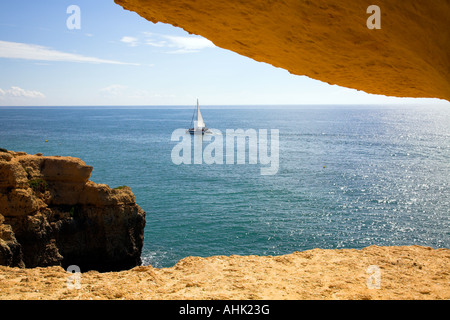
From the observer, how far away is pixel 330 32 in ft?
17.5

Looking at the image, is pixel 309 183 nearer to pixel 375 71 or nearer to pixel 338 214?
pixel 338 214

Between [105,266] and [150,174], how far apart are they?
3390 cm

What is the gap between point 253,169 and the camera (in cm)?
6300

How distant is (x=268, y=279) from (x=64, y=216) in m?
19.6

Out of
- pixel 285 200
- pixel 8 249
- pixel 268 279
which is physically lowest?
pixel 285 200

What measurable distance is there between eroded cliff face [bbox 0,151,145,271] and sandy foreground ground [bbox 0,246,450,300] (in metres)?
12.2

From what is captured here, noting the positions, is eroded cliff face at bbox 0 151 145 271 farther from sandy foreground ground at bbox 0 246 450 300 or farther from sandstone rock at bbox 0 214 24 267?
sandy foreground ground at bbox 0 246 450 300

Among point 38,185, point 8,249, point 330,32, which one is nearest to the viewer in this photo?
point 330,32

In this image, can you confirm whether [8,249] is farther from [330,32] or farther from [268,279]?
[330,32]

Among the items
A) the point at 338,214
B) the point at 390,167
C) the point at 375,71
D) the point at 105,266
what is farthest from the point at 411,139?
→ the point at 375,71

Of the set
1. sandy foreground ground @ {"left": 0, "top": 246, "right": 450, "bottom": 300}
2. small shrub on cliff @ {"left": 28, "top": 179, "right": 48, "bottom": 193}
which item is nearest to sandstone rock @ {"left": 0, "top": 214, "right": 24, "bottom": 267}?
small shrub on cliff @ {"left": 28, "top": 179, "right": 48, "bottom": 193}

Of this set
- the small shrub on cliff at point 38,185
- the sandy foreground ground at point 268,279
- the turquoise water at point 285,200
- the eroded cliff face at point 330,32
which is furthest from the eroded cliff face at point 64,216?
the eroded cliff face at point 330,32

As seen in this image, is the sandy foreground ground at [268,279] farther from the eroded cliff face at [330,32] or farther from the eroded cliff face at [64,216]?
the eroded cliff face at [64,216]

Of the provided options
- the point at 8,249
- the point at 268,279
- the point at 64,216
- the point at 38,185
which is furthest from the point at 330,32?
the point at 64,216
